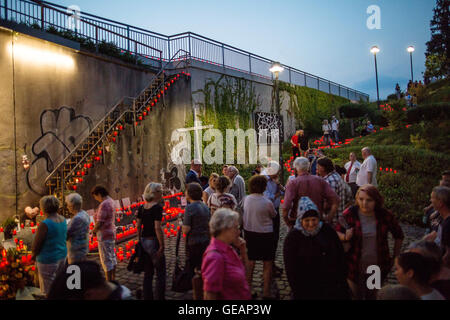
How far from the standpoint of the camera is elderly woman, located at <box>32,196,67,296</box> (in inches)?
176

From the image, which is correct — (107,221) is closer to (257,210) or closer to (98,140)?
(257,210)

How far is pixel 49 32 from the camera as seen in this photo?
1177cm

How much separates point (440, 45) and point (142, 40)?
38.2 metres

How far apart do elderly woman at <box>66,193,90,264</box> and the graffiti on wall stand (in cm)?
674

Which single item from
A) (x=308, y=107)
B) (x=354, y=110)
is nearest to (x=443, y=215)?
(x=308, y=107)

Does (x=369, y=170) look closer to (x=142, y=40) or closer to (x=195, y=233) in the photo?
(x=195, y=233)

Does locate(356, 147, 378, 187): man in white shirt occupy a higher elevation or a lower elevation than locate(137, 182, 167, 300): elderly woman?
higher

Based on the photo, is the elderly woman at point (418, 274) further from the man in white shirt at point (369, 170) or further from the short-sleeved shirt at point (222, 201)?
the man in white shirt at point (369, 170)

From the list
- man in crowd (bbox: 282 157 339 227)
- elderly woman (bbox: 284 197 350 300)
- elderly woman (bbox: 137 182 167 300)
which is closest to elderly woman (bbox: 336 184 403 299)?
elderly woman (bbox: 284 197 350 300)

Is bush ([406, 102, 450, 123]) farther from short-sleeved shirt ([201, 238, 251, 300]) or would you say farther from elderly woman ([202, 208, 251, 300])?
short-sleeved shirt ([201, 238, 251, 300])

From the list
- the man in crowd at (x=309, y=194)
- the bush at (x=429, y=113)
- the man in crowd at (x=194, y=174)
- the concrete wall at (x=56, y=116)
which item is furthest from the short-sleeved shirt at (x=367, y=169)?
the bush at (x=429, y=113)

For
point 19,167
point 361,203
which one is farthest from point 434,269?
point 19,167

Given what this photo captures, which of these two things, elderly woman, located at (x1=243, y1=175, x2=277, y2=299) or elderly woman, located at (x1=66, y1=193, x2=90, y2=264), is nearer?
elderly woman, located at (x1=243, y1=175, x2=277, y2=299)

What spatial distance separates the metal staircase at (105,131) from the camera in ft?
35.4
